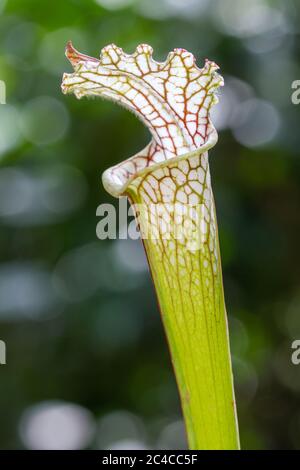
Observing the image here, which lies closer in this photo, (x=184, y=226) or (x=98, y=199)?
(x=184, y=226)

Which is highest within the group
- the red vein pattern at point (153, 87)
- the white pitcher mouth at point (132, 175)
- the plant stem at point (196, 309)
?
the red vein pattern at point (153, 87)

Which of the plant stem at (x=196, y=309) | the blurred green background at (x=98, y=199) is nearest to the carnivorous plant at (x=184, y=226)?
the plant stem at (x=196, y=309)

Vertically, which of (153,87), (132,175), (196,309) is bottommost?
(196,309)

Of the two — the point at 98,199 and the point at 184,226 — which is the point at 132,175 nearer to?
the point at 184,226

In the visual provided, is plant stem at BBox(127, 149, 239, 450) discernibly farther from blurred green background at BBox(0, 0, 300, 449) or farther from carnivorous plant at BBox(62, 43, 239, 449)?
blurred green background at BBox(0, 0, 300, 449)

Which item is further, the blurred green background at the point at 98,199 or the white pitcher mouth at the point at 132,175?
the blurred green background at the point at 98,199

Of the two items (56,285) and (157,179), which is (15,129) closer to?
(56,285)

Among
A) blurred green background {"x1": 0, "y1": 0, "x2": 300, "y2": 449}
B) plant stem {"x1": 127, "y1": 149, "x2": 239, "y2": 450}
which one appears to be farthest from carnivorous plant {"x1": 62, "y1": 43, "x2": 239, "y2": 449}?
blurred green background {"x1": 0, "y1": 0, "x2": 300, "y2": 449}

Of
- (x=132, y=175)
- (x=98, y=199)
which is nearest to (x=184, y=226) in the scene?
(x=132, y=175)

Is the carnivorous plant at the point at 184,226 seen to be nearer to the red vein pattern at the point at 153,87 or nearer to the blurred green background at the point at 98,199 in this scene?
the red vein pattern at the point at 153,87
